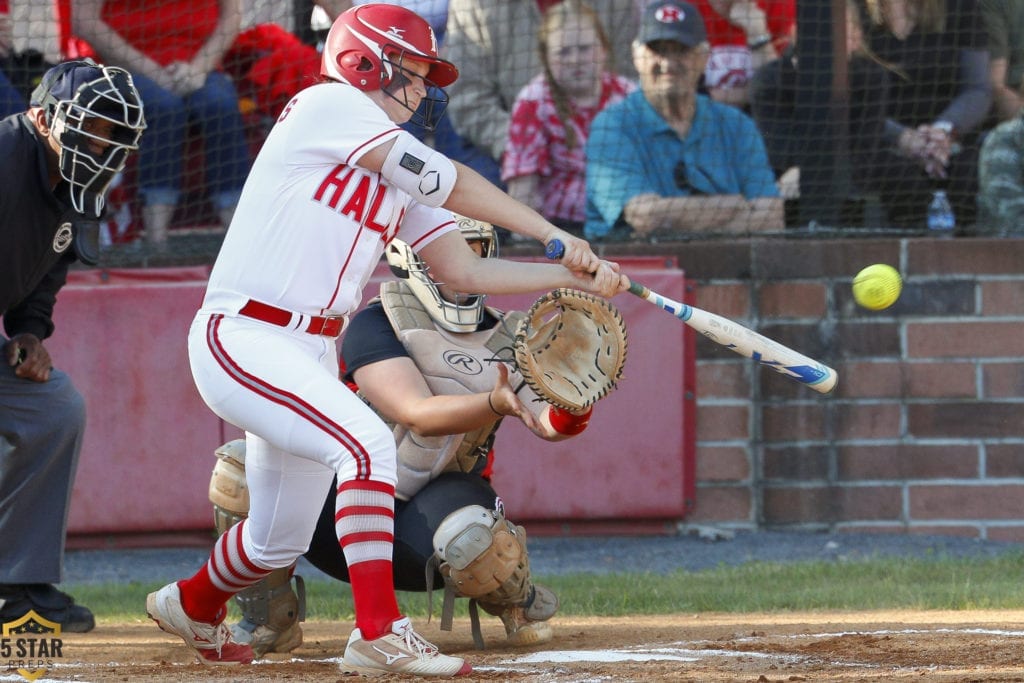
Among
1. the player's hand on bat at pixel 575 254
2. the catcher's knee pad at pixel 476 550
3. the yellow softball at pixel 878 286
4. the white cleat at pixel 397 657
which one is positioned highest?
the player's hand on bat at pixel 575 254

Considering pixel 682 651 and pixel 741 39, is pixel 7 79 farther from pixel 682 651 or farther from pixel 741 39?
pixel 682 651

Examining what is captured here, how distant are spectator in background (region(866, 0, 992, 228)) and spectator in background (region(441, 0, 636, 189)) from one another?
135 centimetres

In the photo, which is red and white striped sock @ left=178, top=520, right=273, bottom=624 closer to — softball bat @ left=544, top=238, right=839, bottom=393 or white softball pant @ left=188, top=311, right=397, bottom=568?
white softball pant @ left=188, top=311, right=397, bottom=568

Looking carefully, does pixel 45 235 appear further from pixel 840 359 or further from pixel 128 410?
pixel 840 359

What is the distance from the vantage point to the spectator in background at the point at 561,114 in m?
7.11

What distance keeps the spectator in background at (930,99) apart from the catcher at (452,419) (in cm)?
337

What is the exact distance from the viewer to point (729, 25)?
7473mm

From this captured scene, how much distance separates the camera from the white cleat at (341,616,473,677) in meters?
3.63

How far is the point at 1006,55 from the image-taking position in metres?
7.50

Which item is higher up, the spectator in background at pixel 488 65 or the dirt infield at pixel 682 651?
the spectator in background at pixel 488 65

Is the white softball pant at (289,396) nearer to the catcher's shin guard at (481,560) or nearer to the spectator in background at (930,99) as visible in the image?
the catcher's shin guard at (481,560)

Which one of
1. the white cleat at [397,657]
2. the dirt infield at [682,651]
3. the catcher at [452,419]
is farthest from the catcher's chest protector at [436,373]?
the white cleat at [397,657]

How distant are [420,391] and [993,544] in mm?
3646

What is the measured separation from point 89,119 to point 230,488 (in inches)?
→ 47.7
